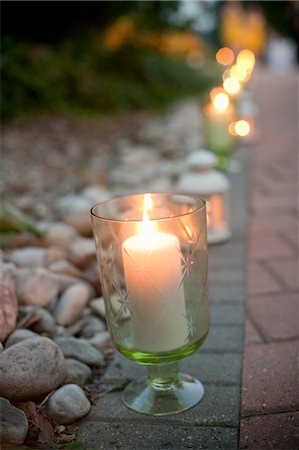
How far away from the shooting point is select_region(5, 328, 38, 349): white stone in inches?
50.8

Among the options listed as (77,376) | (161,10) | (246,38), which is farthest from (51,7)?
(246,38)

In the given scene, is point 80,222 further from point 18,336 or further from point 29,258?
point 18,336

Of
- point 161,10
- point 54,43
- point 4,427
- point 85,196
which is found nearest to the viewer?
point 4,427

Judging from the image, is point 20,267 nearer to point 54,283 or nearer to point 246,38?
point 54,283

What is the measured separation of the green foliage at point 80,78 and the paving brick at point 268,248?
7.89ft

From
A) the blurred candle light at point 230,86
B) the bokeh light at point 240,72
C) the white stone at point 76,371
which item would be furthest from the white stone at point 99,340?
the bokeh light at point 240,72

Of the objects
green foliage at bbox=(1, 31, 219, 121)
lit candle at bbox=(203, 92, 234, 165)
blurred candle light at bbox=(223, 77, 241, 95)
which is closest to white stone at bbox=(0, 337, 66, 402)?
lit candle at bbox=(203, 92, 234, 165)

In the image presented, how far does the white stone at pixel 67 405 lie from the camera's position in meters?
1.13

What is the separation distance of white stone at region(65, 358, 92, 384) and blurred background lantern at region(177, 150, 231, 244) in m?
0.98

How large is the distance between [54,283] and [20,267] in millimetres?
268

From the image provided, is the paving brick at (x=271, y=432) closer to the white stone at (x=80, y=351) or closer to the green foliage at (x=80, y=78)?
the white stone at (x=80, y=351)

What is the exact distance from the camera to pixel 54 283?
1.62 m

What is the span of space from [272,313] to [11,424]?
2.75 feet

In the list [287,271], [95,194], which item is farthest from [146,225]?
[95,194]
